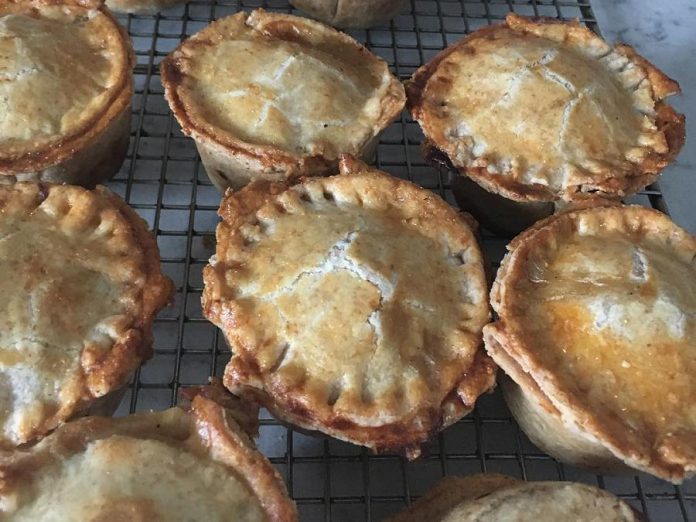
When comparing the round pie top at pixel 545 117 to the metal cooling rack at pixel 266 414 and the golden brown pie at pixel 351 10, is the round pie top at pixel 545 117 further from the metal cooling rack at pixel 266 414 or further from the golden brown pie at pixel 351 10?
the golden brown pie at pixel 351 10

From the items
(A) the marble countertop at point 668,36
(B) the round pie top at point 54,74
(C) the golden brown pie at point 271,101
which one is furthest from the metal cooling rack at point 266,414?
(A) the marble countertop at point 668,36

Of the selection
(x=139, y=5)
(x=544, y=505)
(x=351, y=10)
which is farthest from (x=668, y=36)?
(x=544, y=505)

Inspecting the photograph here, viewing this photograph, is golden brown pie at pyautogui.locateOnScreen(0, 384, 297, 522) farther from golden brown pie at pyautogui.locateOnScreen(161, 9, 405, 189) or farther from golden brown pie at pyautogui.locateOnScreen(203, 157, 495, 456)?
golden brown pie at pyautogui.locateOnScreen(161, 9, 405, 189)

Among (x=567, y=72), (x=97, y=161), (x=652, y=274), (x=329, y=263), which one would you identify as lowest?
(x=97, y=161)

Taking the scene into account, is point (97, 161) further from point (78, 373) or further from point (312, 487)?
point (312, 487)

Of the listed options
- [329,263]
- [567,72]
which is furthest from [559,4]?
[329,263]

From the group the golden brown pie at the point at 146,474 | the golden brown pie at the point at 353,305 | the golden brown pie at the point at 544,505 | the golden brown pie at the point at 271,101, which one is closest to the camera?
the golden brown pie at the point at 146,474

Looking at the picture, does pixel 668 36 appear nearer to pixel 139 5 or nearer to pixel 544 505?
pixel 139 5
